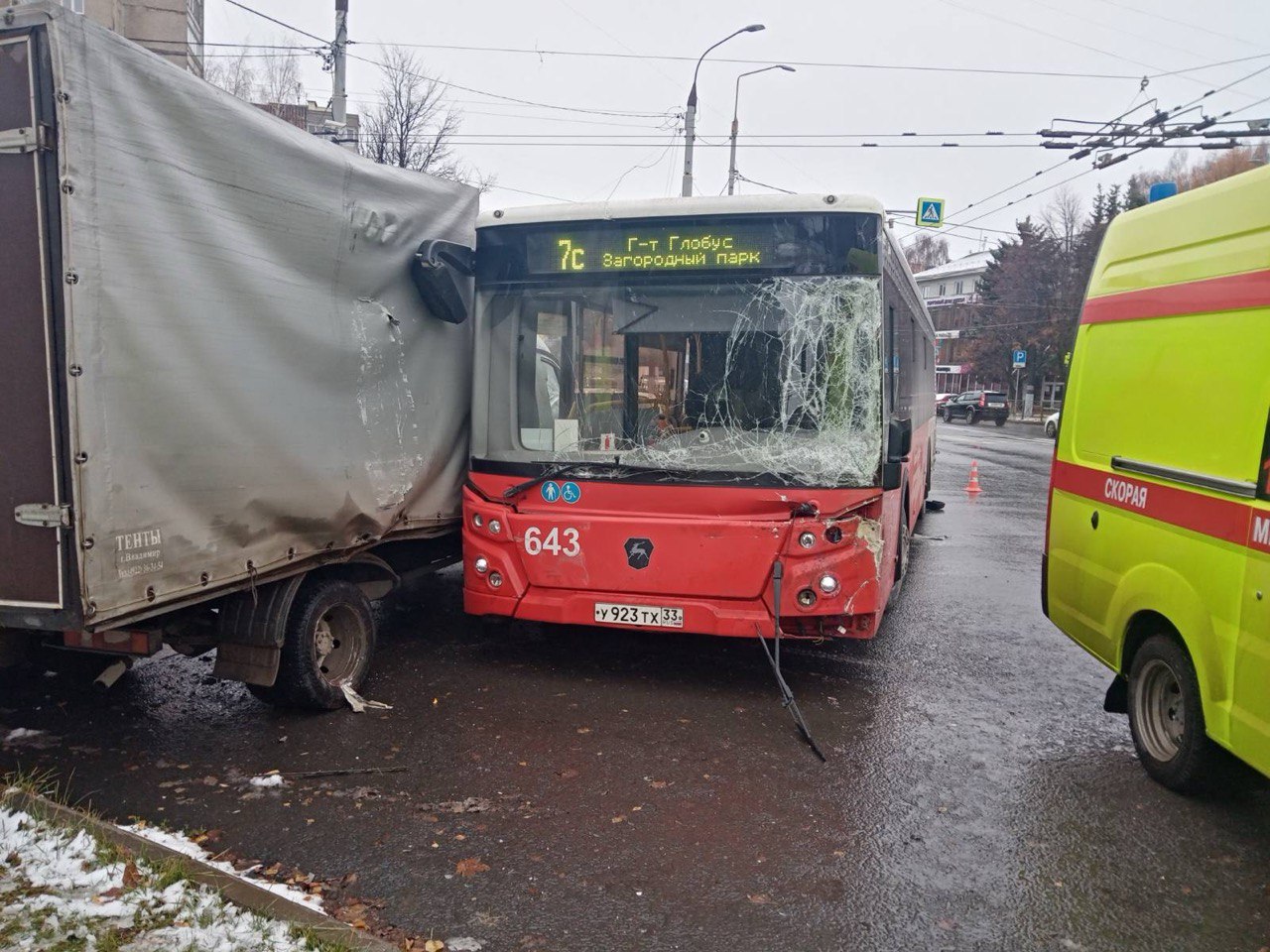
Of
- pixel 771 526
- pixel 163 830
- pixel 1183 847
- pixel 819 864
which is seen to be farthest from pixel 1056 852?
pixel 163 830

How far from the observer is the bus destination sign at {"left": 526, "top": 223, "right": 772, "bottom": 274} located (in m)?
5.78

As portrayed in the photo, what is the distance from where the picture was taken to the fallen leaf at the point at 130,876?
346 cm

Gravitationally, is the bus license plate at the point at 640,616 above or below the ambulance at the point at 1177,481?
below

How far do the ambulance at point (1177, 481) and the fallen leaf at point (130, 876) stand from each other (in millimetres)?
4257

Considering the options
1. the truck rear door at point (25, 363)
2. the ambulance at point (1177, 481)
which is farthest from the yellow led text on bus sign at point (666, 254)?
the truck rear door at point (25, 363)

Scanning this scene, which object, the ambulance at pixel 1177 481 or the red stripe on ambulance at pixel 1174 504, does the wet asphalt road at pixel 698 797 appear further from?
the red stripe on ambulance at pixel 1174 504

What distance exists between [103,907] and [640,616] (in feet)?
10.7

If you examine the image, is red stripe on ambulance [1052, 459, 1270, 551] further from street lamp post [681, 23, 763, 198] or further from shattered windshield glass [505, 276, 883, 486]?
street lamp post [681, 23, 763, 198]

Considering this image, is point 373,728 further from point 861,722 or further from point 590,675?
point 861,722

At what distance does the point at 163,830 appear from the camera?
13.2ft

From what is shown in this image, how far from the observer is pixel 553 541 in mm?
6020

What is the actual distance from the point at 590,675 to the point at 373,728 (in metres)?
1.59

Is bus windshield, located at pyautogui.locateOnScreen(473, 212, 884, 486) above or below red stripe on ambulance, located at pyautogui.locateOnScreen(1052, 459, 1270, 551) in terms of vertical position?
above

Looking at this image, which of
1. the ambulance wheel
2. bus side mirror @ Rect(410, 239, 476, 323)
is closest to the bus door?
the ambulance wheel
